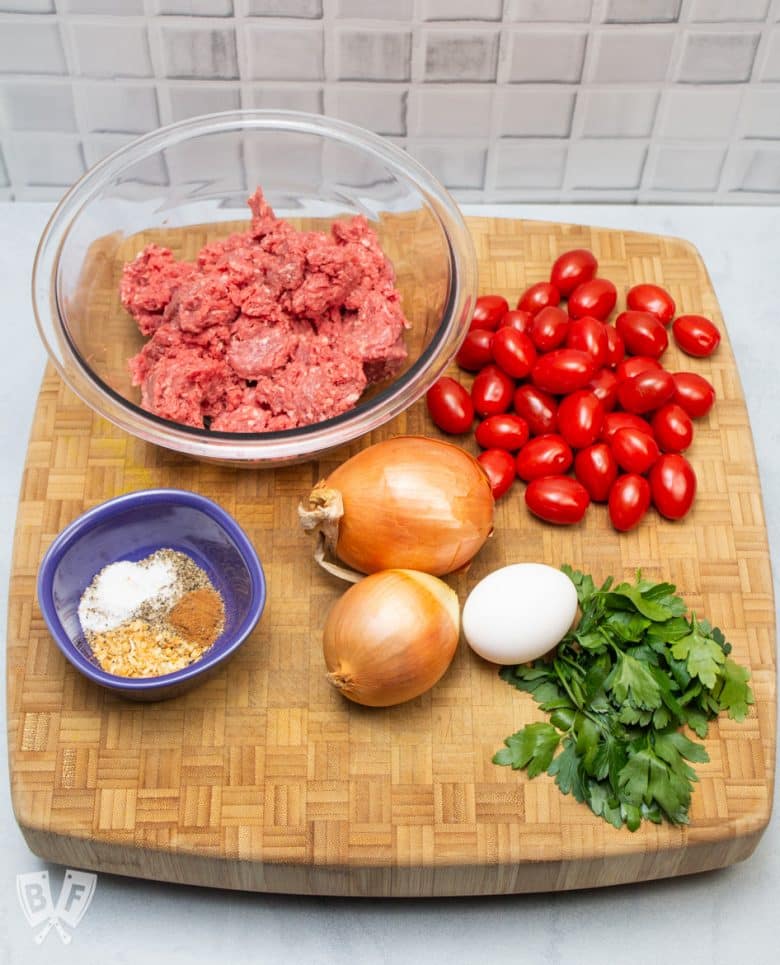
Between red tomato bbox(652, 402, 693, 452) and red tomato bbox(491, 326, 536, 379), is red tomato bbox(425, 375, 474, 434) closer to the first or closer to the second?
red tomato bbox(491, 326, 536, 379)

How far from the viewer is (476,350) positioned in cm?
224

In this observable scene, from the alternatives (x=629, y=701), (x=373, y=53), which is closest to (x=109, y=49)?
(x=373, y=53)

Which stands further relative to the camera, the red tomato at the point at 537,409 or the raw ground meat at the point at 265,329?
the red tomato at the point at 537,409

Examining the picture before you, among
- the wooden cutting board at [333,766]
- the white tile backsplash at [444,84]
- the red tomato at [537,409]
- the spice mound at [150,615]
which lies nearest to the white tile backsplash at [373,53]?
the white tile backsplash at [444,84]

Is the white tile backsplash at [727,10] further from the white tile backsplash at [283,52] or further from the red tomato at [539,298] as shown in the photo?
the white tile backsplash at [283,52]

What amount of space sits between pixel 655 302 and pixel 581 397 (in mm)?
266

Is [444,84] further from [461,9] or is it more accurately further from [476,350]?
A: [476,350]

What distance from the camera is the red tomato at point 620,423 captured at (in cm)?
217

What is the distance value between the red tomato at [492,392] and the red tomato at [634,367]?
0.62 ft

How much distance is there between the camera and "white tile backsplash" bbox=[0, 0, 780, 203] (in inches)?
91.2

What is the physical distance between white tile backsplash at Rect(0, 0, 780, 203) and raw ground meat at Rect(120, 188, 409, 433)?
24 cm

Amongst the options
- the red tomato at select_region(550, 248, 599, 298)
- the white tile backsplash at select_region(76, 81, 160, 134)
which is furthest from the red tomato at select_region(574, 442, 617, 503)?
the white tile backsplash at select_region(76, 81, 160, 134)

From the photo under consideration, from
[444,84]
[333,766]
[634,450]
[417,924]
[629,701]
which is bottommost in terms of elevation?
[417,924]

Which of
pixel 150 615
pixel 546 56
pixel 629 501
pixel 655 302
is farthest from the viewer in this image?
pixel 546 56
